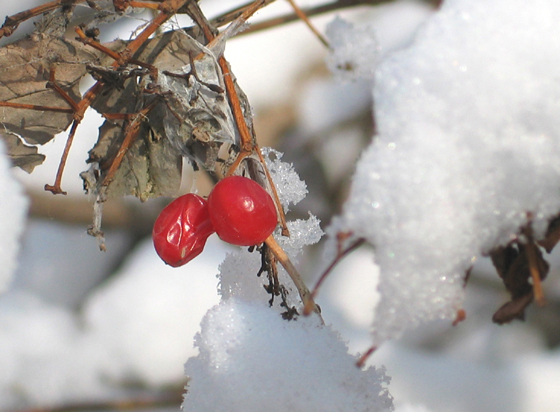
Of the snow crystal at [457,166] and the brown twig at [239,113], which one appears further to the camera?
the brown twig at [239,113]

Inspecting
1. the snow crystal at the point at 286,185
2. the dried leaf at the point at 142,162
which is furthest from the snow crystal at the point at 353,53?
the dried leaf at the point at 142,162

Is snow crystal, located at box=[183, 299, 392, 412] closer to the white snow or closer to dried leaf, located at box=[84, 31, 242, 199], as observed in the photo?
the white snow

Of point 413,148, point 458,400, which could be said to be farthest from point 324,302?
point 413,148

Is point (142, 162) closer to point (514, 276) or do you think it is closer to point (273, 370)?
point (273, 370)

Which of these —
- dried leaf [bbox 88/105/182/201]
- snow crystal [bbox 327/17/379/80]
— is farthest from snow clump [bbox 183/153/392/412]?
snow crystal [bbox 327/17/379/80]

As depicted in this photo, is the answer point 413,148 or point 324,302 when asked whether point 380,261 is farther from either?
point 324,302

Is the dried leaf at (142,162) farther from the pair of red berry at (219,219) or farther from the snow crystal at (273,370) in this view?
the snow crystal at (273,370)

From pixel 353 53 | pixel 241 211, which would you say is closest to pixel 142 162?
pixel 241 211
